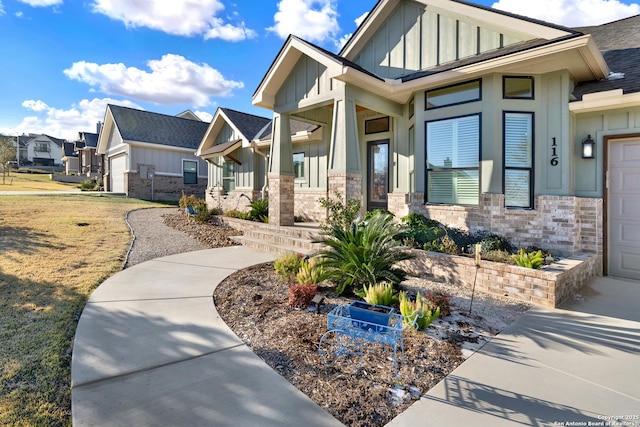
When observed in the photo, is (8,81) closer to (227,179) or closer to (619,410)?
(227,179)

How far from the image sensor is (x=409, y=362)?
121 inches

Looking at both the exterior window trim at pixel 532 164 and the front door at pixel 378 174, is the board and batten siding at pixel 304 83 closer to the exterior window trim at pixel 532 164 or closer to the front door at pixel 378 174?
the front door at pixel 378 174

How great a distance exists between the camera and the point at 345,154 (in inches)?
302

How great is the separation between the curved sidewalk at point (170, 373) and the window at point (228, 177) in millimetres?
11263

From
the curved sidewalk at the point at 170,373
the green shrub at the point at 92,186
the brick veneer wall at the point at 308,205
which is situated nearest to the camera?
the curved sidewalk at the point at 170,373

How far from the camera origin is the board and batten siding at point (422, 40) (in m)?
7.49

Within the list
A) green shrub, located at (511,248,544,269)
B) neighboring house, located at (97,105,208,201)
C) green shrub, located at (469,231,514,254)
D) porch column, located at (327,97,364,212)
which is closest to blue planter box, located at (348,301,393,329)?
green shrub, located at (511,248,544,269)

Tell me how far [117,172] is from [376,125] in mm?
20505

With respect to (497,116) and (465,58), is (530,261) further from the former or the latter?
(465,58)

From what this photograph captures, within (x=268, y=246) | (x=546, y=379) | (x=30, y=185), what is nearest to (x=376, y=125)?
(x=268, y=246)

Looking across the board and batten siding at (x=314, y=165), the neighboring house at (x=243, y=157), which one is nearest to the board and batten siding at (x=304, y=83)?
the neighboring house at (x=243, y=157)

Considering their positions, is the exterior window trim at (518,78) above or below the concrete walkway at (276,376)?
above

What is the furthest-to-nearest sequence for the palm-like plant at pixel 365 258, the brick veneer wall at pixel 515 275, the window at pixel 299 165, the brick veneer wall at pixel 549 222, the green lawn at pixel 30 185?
1. the green lawn at pixel 30 185
2. the window at pixel 299 165
3. the brick veneer wall at pixel 549 222
4. the palm-like plant at pixel 365 258
5. the brick veneer wall at pixel 515 275

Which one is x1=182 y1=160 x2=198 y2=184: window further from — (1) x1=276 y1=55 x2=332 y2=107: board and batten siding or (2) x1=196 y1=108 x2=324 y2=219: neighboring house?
(1) x1=276 y1=55 x2=332 y2=107: board and batten siding
